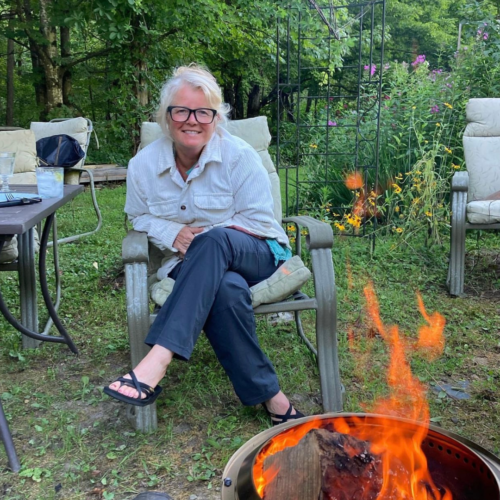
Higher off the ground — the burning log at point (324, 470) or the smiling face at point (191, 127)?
the smiling face at point (191, 127)

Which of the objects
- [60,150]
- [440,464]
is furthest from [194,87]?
[60,150]

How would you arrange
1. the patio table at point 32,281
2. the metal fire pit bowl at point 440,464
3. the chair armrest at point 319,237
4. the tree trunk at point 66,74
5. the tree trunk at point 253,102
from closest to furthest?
the metal fire pit bowl at point 440,464
the chair armrest at point 319,237
the patio table at point 32,281
the tree trunk at point 66,74
the tree trunk at point 253,102

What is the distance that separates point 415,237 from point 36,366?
2.89m

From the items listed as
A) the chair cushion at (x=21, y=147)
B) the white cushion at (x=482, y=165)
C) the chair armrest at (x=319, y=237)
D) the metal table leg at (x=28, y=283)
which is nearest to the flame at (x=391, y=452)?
the chair armrest at (x=319, y=237)

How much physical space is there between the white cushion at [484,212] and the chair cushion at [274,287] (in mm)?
1609

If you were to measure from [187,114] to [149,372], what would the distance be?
1046 mm

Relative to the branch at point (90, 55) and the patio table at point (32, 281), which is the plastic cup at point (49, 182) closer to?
the patio table at point (32, 281)

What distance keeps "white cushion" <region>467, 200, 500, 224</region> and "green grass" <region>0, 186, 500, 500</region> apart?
49 centimetres

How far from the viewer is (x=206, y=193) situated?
2.27m

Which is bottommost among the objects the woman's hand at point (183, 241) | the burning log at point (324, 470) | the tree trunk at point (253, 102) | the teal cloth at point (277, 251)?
the burning log at point (324, 470)

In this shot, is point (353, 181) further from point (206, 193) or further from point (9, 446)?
point (9, 446)

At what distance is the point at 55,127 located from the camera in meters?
4.64

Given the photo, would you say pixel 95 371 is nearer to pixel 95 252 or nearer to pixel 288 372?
pixel 288 372

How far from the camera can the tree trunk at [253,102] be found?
17203 mm
